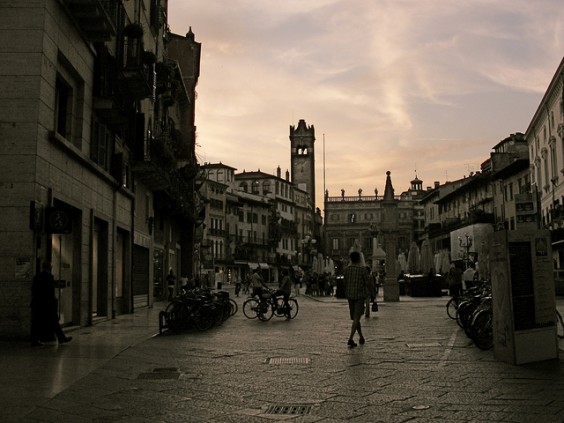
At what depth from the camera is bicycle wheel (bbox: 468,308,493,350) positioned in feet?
39.0

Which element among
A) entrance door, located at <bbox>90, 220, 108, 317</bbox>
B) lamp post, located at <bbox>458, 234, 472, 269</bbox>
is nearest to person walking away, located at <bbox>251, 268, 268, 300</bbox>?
entrance door, located at <bbox>90, 220, 108, 317</bbox>

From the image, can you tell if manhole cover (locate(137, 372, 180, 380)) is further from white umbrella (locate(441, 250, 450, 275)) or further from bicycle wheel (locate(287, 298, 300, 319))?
white umbrella (locate(441, 250, 450, 275))

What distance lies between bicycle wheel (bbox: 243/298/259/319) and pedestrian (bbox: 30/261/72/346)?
8942 millimetres

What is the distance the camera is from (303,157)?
14062cm

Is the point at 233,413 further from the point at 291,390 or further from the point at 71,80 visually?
the point at 71,80

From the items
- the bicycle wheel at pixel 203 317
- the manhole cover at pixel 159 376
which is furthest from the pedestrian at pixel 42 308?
the bicycle wheel at pixel 203 317

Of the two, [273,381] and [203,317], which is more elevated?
[203,317]

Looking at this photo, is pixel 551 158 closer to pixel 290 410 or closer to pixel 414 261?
pixel 414 261

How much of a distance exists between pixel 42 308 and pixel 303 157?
129 meters

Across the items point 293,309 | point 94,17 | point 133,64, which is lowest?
point 293,309

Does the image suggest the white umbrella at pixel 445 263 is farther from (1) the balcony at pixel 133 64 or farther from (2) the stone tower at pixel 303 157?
(2) the stone tower at pixel 303 157

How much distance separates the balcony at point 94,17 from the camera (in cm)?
1544

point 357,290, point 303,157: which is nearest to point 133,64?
point 357,290

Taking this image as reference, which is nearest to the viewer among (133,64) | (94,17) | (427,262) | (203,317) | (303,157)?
(94,17)
